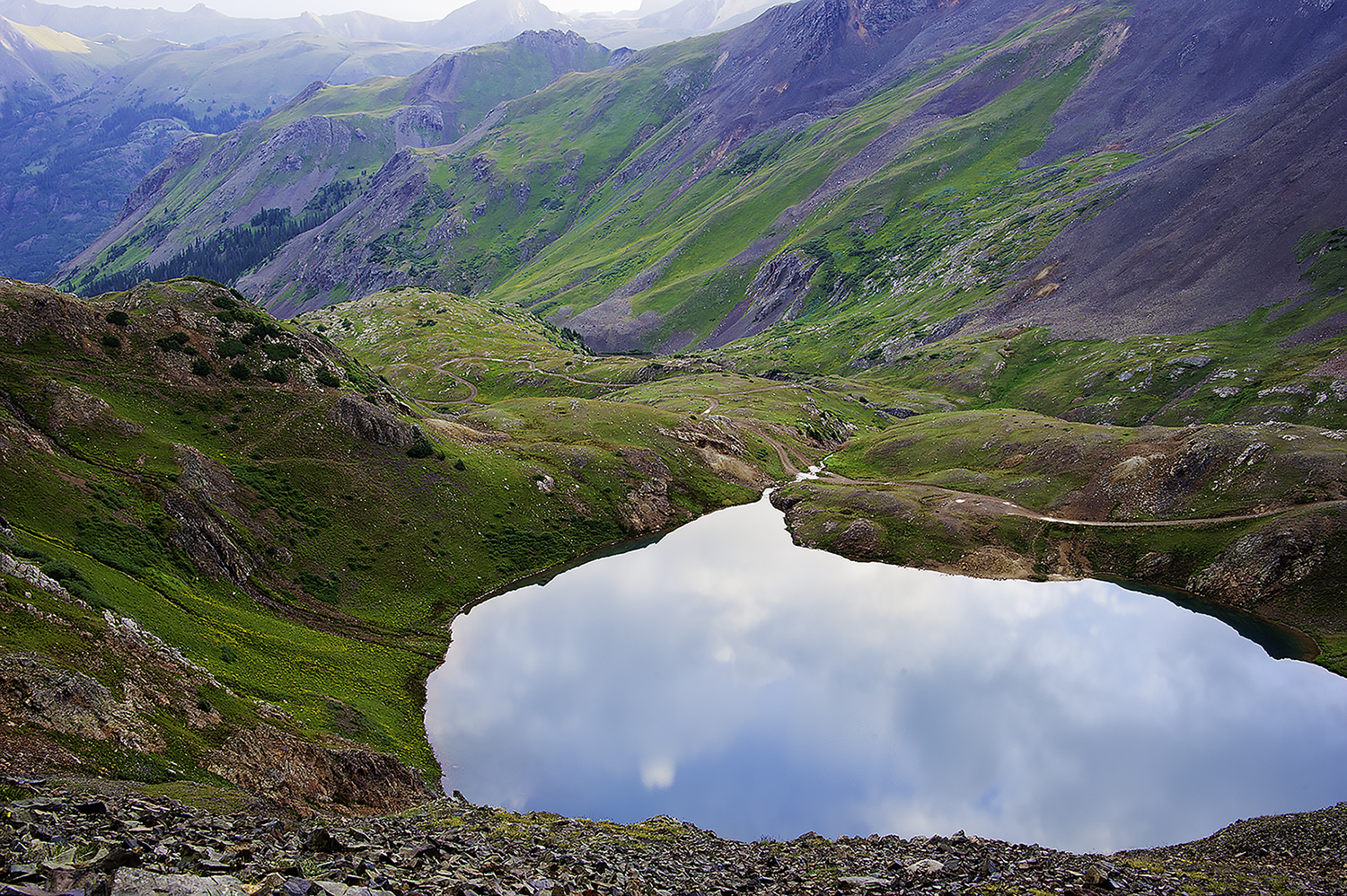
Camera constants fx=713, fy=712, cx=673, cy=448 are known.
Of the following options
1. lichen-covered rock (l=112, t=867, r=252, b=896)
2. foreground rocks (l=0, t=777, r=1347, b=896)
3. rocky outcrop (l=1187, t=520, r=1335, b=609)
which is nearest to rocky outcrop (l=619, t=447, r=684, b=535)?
foreground rocks (l=0, t=777, r=1347, b=896)

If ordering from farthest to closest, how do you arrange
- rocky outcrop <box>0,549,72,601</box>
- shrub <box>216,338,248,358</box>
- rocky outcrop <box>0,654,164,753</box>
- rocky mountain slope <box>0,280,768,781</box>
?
shrub <box>216,338,248,358</box>, rocky outcrop <box>0,549,72,601</box>, rocky mountain slope <box>0,280,768,781</box>, rocky outcrop <box>0,654,164,753</box>

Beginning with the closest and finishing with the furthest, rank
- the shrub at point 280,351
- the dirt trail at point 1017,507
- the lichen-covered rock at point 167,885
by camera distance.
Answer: the lichen-covered rock at point 167,885 < the dirt trail at point 1017,507 < the shrub at point 280,351

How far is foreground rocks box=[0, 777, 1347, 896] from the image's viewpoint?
18.1 meters

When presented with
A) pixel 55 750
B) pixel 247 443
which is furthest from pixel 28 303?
pixel 55 750

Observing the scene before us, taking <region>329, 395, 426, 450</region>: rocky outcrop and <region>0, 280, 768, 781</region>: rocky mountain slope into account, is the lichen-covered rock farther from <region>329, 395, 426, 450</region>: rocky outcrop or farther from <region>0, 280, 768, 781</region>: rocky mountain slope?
<region>329, 395, 426, 450</region>: rocky outcrop

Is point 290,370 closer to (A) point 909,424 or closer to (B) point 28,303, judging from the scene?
(B) point 28,303

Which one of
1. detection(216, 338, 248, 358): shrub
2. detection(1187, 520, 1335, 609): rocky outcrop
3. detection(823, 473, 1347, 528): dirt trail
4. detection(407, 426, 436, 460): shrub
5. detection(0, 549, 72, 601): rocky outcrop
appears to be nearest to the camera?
detection(0, 549, 72, 601): rocky outcrop

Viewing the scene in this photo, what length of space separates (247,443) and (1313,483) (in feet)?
398

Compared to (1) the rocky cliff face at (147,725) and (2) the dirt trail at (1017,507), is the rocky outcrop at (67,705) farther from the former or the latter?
(2) the dirt trail at (1017,507)

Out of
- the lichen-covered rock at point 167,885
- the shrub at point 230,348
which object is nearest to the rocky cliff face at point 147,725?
the lichen-covered rock at point 167,885

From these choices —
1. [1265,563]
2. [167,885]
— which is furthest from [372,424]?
[1265,563]

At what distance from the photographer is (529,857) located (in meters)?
28.9

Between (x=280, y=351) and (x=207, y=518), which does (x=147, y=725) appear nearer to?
(x=207, y=518)

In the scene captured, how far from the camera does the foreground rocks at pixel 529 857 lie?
59.4 feet
